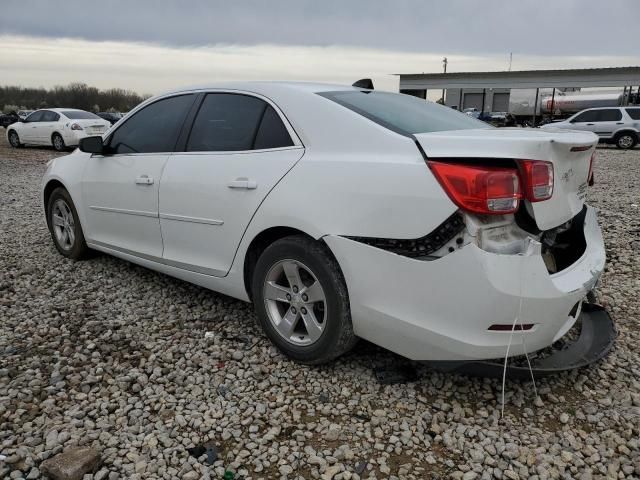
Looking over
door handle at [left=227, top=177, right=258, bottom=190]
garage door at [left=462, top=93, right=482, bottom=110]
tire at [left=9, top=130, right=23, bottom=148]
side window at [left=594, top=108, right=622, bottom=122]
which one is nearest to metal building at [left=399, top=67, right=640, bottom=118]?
garage door at [left=462, top=93, right=482, bottom=110]

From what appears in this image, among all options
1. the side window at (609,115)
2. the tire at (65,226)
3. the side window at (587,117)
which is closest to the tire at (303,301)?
the tire at (65,226)

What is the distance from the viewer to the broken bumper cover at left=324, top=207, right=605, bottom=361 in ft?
7.47

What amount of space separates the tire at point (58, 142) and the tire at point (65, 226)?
42.5 feet

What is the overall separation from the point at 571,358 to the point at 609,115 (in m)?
19.1

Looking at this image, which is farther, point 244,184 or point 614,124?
point 614,124

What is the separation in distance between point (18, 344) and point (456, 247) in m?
2.76

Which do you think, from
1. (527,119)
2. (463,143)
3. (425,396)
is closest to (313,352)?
(425,396)

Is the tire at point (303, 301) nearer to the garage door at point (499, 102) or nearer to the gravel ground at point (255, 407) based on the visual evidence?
the gravel ground at point (255, 407)

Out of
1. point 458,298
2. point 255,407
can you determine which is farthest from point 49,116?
point 458,298

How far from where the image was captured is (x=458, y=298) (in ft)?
7.63

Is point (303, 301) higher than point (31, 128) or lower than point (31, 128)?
lower

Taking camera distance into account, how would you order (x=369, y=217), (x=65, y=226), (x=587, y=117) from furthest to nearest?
1. (x=587, y=117)
2. (x=65, y=226)
3. (x=369, y=217)

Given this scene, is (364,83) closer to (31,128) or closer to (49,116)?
(49,116)

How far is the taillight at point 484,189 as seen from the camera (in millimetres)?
2256
